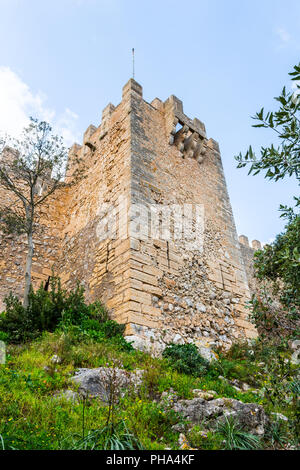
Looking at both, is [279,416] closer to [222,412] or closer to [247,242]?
[222,412]

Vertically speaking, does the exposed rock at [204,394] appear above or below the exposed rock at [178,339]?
below

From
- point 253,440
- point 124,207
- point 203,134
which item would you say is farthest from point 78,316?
point 203,134

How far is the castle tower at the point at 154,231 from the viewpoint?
692 centimetres

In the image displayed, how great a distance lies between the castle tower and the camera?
22.7 feet

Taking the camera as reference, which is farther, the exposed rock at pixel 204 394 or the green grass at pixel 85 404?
the exposed rock at pixel 204 394

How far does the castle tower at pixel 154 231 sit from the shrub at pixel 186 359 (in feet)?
1.18

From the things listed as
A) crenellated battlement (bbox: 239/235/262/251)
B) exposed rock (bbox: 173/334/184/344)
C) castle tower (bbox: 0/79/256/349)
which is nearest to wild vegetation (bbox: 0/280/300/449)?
exposed rock (bbox: 173/334/184/344)

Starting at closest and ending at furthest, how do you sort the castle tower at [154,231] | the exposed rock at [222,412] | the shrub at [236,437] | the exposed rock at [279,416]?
the shrub at [236,437]
the exposed rock at [222,412]
the exposed rock at [279,416]
the castle tower at [154,231]

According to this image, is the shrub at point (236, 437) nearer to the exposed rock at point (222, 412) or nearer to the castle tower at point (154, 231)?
the exposed rock at point (222, 412)

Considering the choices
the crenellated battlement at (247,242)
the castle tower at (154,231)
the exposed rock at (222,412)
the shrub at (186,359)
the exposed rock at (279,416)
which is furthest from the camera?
the crenellated battlement at (247,242)

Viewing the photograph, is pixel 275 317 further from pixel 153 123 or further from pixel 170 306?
pixel 153 123

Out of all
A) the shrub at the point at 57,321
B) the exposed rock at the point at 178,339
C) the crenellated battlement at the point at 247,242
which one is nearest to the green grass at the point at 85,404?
the shrub at the point at 57,321

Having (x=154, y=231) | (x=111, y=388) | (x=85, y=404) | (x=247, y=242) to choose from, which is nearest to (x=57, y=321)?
(x=154, y=231)

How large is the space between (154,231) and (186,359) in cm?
289
